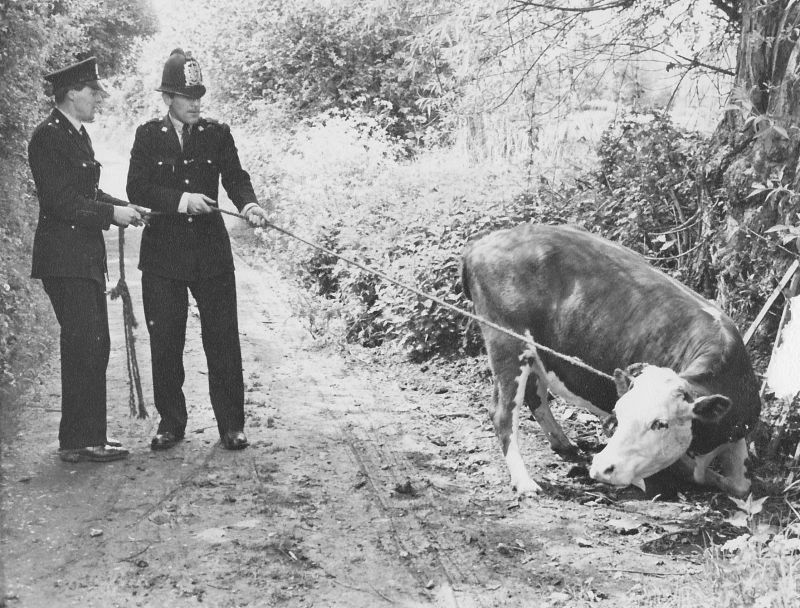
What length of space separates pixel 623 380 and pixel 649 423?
0.96 feet

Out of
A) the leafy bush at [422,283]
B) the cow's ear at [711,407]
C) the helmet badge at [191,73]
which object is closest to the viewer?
the cow's ear at [711,407]

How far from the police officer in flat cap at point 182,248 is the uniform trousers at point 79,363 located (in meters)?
0.41

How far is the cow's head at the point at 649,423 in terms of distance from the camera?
15.1ft

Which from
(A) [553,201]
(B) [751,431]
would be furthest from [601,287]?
(A) [553,201]

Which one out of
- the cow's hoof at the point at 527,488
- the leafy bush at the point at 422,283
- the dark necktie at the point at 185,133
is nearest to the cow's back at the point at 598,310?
the cow's hoof at the point at 527,488

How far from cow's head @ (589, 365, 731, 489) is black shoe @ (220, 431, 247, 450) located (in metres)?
2.52

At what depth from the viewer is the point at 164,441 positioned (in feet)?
19.9

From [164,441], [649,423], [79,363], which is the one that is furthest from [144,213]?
[649,423]

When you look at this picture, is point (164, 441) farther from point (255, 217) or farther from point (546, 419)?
point (546, 419)

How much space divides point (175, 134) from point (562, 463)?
11.2ft

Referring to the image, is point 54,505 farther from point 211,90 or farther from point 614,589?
point 211,90

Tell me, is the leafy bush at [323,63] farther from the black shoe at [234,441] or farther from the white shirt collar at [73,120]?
the black shoe at [234,441]

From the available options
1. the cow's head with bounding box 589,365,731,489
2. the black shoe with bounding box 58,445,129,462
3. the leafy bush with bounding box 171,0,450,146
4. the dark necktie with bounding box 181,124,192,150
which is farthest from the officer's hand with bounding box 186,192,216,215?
the leafy bush with bounding box 171,0,450,146

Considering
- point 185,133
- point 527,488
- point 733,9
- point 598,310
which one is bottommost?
point 527,488
